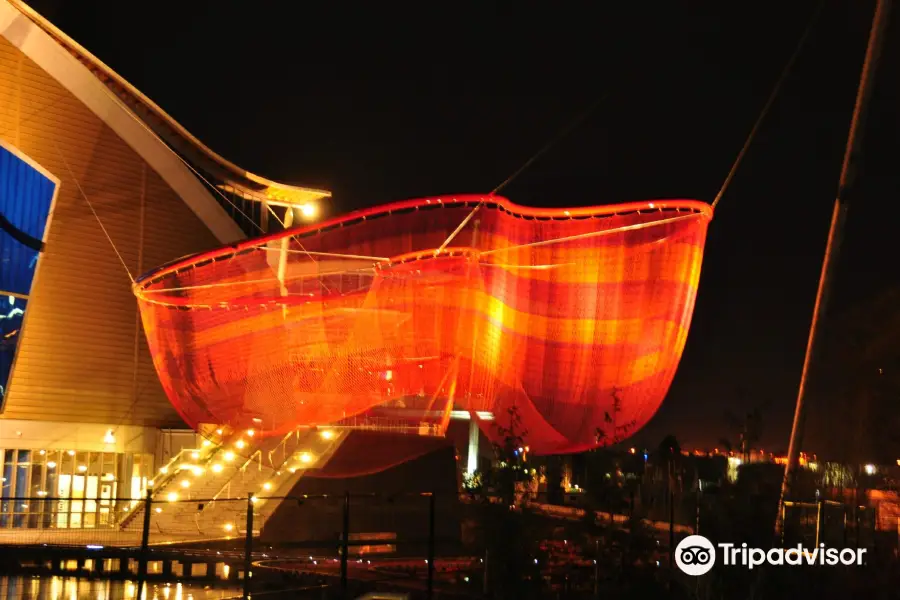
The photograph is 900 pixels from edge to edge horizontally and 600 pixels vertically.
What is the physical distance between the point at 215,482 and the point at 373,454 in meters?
4.96

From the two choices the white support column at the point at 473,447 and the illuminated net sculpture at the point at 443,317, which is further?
the white support column at the point at 473,447

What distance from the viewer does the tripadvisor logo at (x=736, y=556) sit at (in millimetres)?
13805

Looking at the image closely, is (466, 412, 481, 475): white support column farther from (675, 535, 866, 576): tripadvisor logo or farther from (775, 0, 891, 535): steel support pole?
(675, 535, 866, 576): tripadvisor logo

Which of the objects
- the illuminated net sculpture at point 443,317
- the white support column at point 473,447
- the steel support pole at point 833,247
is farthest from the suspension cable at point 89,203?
the steel support pole at point 833,247

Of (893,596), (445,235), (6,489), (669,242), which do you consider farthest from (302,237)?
(6,489)

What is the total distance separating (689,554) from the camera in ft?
46.6

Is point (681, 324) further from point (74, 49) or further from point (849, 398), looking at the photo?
point (74, 49)

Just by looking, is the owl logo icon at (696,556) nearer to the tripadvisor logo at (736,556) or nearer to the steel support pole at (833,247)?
the tripadvisor logo at (736,556)

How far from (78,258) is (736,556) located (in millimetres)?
27946

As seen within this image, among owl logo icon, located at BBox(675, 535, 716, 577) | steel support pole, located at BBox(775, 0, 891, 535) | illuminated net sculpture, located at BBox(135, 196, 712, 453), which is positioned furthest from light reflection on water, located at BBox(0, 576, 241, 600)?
steel support pole, located at BBox(775, 0, 891, 535)

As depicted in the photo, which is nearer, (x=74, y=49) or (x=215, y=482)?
(x=215, y=482)

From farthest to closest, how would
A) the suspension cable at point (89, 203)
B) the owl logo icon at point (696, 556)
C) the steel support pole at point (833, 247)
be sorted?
the suspension cable at point (89, 203) → the steel support pole at point (833, 247) → the owl logo icon at point (696, 556)

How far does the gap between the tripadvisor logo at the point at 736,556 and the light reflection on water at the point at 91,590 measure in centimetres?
791

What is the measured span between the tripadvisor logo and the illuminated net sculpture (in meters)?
3.77
